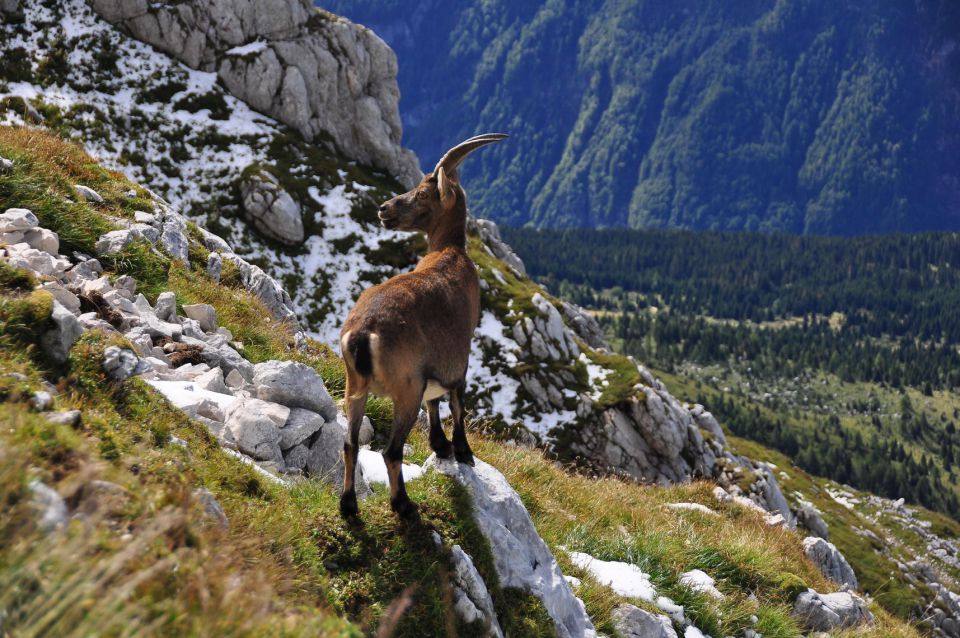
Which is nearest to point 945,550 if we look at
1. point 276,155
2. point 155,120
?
point 276,155

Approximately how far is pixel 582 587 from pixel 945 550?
→ 164m

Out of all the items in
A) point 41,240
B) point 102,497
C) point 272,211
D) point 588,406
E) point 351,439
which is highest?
point 102,497

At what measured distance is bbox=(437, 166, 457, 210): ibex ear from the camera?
447 inches

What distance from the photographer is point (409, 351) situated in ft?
26.1

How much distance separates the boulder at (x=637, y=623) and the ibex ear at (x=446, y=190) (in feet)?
22.3

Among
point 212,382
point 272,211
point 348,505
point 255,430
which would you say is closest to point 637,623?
point 348,505

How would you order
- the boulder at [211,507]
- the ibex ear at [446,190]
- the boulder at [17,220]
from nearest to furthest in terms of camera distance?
the boulder at [211,507] < the ibex ear at [446,190] < the boulder at [17,220]

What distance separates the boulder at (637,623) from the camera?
9703 mm

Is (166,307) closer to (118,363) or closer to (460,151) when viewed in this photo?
(118,363)

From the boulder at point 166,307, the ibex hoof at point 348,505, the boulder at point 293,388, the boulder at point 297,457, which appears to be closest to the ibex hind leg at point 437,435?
the ibex hoof at point 348,505

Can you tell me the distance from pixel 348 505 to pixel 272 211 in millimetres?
62394

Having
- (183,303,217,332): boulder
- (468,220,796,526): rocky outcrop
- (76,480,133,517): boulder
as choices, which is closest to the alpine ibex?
(76,480,133,517): boulder

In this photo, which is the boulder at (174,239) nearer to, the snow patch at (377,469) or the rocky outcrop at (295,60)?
the snow patch at (377,469)

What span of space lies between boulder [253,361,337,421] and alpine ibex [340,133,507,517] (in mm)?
2427
